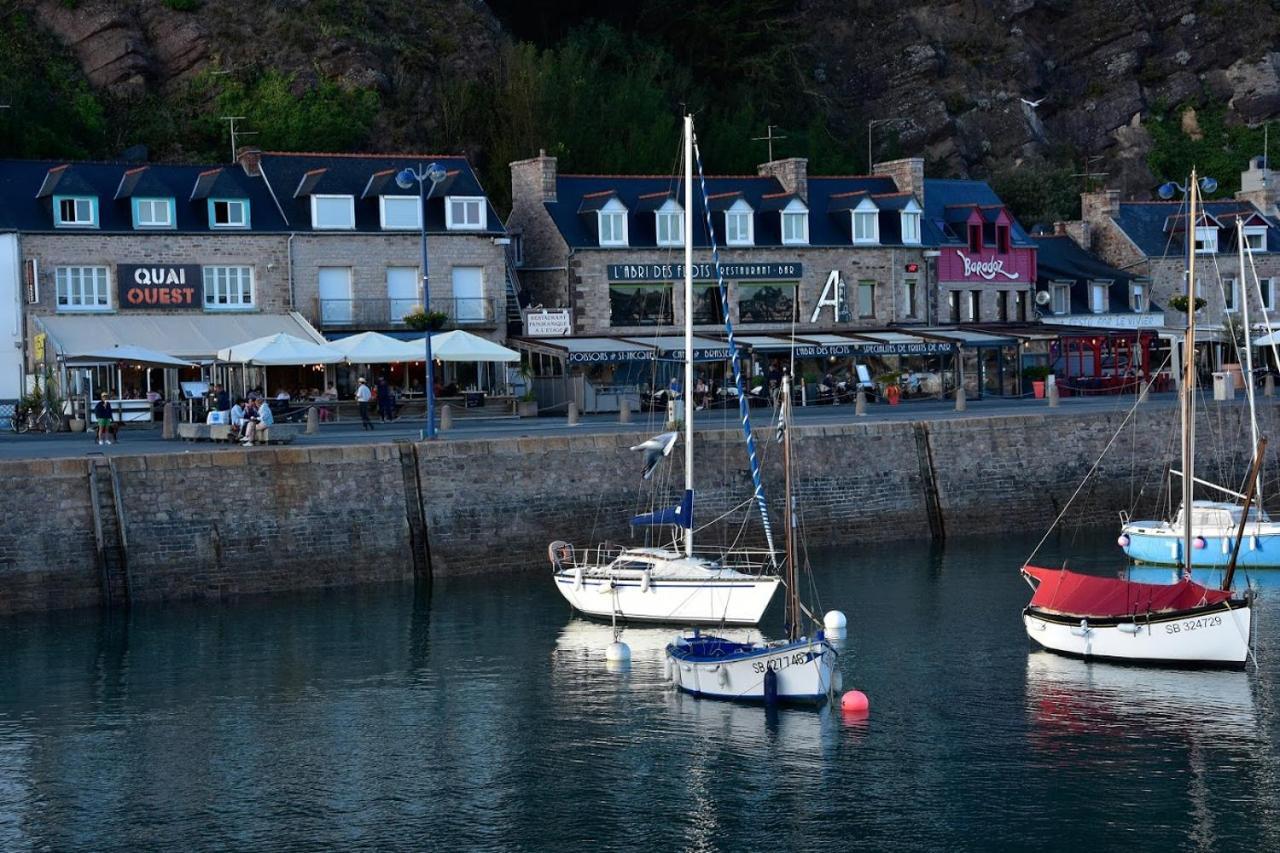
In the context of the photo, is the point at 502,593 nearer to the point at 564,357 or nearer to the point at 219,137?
the point at 564,357

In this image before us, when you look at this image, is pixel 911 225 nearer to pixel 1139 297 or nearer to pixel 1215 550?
pixel 1139 297

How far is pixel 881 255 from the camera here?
214ft

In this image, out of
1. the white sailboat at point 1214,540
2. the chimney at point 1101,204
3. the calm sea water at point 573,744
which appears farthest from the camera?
the chimney at point 1101,204

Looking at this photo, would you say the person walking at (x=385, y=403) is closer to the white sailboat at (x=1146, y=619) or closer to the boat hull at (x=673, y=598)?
the boat hull at (x=673, y=598)

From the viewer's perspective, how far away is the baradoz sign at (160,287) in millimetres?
54875

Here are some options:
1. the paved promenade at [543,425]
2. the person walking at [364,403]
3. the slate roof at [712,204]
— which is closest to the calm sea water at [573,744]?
the paved promenade at [543,425]

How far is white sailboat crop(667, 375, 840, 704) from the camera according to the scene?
28.6 metres

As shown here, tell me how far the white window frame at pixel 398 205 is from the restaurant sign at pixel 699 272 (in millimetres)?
6703

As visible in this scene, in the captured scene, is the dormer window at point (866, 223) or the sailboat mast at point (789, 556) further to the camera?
the dormer window at point (866, 223)

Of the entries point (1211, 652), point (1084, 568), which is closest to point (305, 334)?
point (1084, 568)

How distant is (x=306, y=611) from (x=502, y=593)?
4.43 m

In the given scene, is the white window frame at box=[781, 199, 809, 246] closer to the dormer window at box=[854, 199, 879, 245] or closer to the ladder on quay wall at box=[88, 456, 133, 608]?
the dormer window at box=[854, 199, 879, 245]

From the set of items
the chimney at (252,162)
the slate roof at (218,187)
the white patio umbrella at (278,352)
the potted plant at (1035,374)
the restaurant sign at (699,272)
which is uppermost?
the chimney at (252,162)

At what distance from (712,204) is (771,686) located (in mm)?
35858
